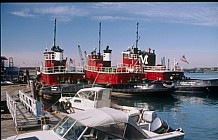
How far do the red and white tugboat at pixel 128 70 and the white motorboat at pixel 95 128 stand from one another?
65.7 feet

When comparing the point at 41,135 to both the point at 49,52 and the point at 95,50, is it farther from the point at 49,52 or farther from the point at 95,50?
the point at 95,50

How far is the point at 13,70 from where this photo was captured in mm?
38750

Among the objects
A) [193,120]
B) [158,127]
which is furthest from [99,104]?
[193,120]

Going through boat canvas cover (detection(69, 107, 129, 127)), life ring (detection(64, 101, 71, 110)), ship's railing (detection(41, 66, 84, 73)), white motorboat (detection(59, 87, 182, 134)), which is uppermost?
ship's railing (detection(41, 66, 84, 73))

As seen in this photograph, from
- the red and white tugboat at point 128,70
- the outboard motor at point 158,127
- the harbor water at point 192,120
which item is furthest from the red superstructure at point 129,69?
the outboard motor at point 158,127

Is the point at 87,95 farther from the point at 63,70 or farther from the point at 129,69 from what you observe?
the point at 129,69

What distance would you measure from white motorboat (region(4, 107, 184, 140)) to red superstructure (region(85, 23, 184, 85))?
2128 centimetres

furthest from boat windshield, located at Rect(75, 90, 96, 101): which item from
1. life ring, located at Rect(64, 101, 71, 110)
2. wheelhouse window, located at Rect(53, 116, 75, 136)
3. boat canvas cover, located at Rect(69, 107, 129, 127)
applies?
wheelhouse window, located at Rect(53, 116, 75, 136)

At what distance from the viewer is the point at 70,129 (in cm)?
725

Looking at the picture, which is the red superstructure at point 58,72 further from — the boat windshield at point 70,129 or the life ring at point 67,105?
the boat windshield at point 70,129

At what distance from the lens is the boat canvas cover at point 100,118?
23.8 feet

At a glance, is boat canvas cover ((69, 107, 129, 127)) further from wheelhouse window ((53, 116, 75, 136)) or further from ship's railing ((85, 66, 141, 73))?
ship's railing ((85, 66, 141, 73))

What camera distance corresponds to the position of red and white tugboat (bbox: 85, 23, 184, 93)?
101ft

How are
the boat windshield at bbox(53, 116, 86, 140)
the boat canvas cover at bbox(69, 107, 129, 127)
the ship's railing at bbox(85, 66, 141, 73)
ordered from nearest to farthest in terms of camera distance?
the boat windshield at bbox(53, 116, 86, 140), the boat canvas cover at bbox(69, 107, 129, 127), the ship's railing at bbox(85, 66, 141, 73)
